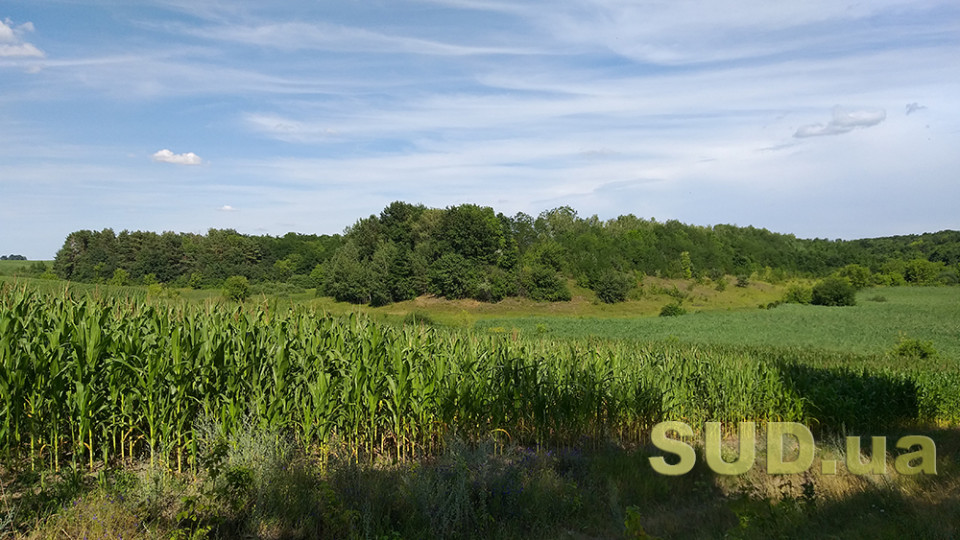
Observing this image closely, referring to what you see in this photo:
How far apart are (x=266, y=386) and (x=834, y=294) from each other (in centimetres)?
6801

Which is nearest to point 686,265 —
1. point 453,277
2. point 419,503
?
point 453,277

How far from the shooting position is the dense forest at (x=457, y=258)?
5074 centimetres

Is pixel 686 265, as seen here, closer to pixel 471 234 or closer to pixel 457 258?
pixel 471 234

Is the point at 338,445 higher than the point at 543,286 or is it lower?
lower

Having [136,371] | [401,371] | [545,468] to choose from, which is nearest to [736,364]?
[545,468]

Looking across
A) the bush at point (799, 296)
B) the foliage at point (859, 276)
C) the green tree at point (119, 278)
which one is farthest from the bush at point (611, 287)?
the green tree at point (119, 278)

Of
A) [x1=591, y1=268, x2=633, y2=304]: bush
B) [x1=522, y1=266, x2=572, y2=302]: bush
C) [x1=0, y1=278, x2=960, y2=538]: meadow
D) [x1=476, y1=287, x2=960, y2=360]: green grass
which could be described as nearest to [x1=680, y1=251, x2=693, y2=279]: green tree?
[x1=591, y1=268, x2=633, y2=304]: bush

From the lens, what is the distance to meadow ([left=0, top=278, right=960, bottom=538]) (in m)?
Answer: 4.87

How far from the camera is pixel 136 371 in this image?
19.6ft

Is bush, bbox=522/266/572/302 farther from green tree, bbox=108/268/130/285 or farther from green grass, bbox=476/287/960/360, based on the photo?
green tree, bbox=108/268/130/285

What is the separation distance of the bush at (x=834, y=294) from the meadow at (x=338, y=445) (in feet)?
201

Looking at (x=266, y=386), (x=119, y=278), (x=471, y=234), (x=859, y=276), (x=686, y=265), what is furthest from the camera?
(x=859, y=276)

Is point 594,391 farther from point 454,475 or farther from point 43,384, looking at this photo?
point 43,384

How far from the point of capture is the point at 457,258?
61125 millimetres
